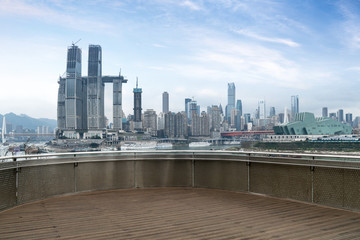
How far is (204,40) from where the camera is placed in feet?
113

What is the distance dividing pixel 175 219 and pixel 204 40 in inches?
1241

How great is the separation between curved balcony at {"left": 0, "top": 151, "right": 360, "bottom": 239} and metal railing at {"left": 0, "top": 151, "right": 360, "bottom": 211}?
0.02 meters

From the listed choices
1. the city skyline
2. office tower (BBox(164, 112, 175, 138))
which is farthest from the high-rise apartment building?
office tower (BBox(164, 112, 175, 138))

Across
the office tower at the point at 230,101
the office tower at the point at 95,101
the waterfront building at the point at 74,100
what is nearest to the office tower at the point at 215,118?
the office tower at the point at 230,101

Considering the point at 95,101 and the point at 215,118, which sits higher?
the point at 95,101

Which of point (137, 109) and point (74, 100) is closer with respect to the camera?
point (74, 100)

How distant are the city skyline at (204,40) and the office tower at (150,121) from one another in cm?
49

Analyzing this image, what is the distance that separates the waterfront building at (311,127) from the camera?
12.5 m

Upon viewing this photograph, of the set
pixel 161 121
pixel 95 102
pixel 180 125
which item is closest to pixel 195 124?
pixel 180 125

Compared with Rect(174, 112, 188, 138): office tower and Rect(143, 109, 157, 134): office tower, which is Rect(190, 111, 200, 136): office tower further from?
Rect(143, 109, 157, 134): office tower

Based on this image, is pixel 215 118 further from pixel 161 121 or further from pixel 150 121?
pixel 150 121

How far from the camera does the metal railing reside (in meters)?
5.63

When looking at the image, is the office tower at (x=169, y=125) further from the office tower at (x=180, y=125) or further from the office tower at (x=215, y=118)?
the office tower at (x=215, y=118)

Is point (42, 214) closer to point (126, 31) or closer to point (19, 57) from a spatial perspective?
point (126, 31)
